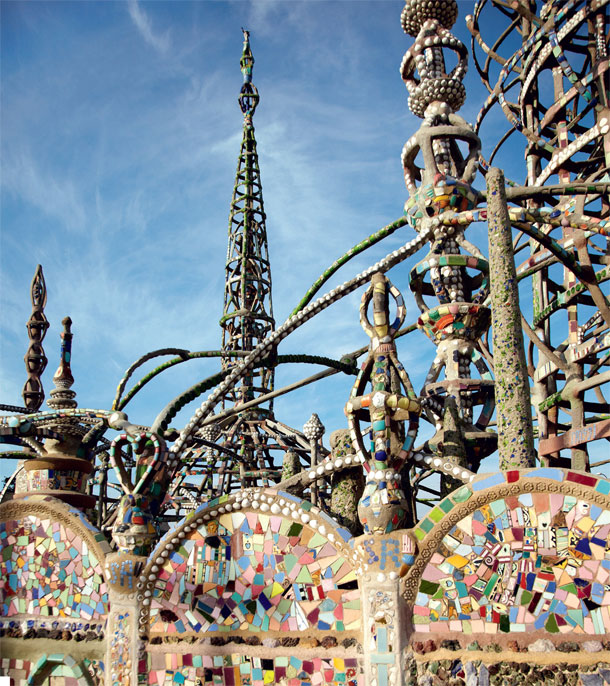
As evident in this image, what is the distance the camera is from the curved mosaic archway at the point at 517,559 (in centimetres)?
521

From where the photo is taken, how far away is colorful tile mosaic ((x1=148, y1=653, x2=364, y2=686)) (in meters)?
5.89

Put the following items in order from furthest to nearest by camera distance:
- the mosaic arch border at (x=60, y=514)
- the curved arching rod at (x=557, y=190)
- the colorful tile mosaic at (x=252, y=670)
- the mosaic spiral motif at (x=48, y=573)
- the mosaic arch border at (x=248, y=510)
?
the curved arching rod at (x=557, y=190) < the mosaic arch border at (x=60, y=514) < the mosaic spiral motif at (x=48, y=573) < the mosaic arch border at (x=248, y=510) < the colorful tile mosaic at (x=252, y=670)

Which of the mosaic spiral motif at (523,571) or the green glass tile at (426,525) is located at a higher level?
the green glass tile at (426,525)

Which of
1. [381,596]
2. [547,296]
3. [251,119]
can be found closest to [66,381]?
[381,596]

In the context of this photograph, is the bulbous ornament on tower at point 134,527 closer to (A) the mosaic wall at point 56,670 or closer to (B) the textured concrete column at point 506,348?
(A) the mosaic wall at point 56,670

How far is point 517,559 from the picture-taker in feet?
17.7

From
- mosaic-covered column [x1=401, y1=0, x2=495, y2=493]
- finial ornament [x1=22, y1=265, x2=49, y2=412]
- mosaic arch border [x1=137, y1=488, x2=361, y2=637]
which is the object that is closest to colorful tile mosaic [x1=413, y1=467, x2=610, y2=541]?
mosaic arch border [x1=137, y1=488, x2=361, y2=637]

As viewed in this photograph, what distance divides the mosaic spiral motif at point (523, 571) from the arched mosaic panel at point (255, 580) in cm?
79

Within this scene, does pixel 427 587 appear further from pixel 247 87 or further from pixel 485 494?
pixel 247 87

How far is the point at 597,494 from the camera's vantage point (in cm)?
526

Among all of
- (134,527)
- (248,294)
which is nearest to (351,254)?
(134,527)

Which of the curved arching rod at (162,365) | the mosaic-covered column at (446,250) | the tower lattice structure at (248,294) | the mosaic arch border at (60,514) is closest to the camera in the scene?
the mosaic arch border at (60,514)

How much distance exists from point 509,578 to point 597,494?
88 centimetres

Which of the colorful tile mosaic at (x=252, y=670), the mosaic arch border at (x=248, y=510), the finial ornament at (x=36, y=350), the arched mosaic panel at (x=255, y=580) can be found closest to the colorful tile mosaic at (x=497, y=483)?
the mosaic arch border at (x=248, y=510)
